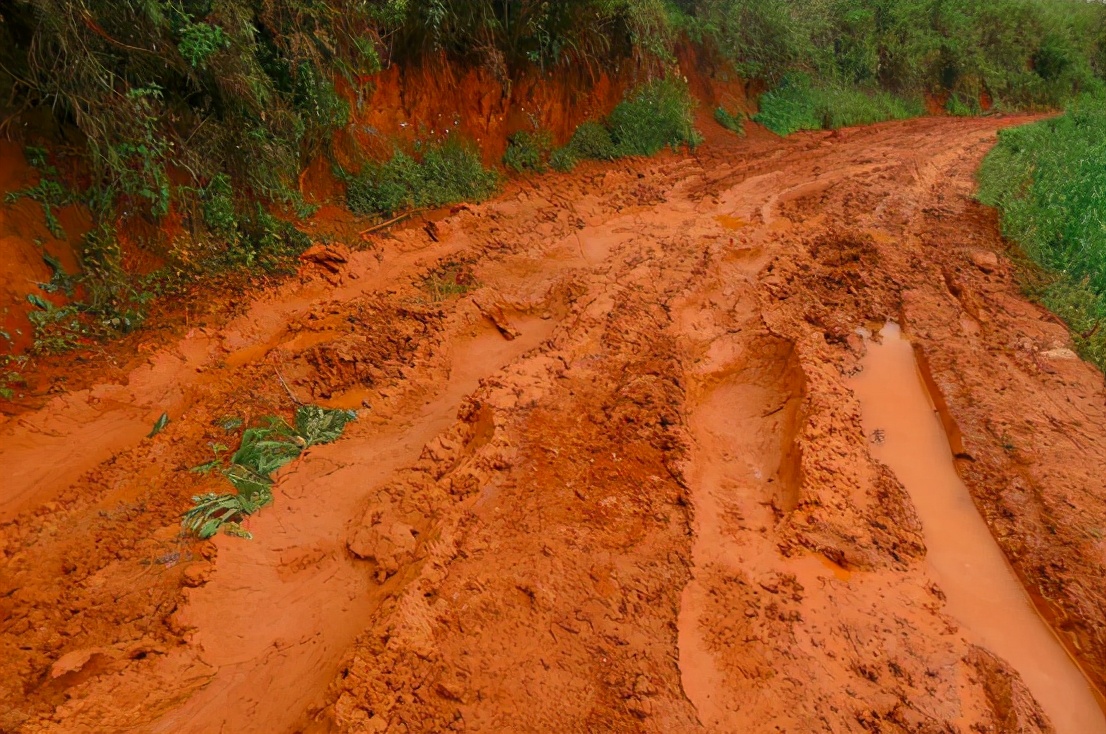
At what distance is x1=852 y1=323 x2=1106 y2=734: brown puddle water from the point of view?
293 centimetres

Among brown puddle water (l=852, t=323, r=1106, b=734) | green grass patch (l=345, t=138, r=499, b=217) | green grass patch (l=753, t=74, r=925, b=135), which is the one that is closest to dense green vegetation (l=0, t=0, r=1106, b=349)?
green grass patch (l=345, t=138, r=499, b=217)

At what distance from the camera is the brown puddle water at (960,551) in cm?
293

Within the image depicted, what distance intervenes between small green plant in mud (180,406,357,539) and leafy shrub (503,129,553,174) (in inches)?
189

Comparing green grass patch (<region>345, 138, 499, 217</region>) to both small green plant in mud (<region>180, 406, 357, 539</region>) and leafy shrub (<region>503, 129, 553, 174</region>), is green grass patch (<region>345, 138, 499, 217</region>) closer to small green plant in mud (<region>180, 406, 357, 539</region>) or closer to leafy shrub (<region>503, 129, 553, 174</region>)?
leafy shrub (<region>503, 129, 553, 174</region>)

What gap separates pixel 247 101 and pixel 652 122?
6.26m

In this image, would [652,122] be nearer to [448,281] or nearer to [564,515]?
[448,281]

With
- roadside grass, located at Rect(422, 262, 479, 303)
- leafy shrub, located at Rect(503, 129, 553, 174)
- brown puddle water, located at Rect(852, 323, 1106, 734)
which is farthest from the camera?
leafy shrub, located at Rect(503, 129, 553, 174)

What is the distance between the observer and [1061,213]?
727 centimetres

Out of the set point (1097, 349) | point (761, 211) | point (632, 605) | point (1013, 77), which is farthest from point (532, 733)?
point (1013, 77)

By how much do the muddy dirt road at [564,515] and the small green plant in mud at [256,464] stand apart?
84mm

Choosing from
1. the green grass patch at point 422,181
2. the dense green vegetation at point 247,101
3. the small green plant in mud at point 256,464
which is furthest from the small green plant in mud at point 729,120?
the small green plant in mud at point 256,464

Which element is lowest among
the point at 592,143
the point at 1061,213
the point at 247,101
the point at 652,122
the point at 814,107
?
the point at 1061,213

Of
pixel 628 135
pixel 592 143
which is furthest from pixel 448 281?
pixel 628 135

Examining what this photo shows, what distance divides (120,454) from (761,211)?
22.6 feet
